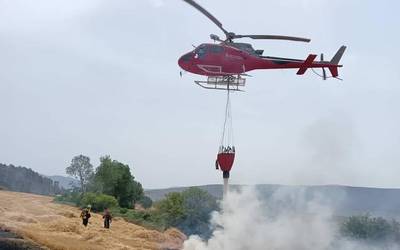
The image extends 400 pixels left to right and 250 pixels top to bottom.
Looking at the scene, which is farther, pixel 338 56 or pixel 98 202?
pixel 98 202

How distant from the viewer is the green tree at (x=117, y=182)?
3221 inches

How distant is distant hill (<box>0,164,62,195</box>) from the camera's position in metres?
104

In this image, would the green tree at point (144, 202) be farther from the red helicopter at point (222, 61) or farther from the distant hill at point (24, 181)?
the red helicopter at point (222, 61)

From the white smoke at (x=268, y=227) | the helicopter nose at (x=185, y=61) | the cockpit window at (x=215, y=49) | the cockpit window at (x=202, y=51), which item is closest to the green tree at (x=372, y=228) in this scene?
the white smoke at (x=268, y=227)

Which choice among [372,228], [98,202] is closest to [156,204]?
[98,202]

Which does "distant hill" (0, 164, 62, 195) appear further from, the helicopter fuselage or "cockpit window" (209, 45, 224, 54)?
"cockpit window" (209, 45, 224, 54)

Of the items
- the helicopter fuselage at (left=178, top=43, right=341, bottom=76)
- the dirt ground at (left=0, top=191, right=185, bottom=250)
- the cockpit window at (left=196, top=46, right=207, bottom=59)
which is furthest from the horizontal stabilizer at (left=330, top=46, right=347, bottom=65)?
the dirt ground at (left=0, top=191, right=185, bottom=250)

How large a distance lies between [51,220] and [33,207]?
8.19 metres

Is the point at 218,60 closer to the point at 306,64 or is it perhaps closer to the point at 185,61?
the point at 185,61

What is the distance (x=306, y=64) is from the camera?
2956 centimetres

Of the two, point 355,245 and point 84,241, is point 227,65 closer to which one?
point 84,241

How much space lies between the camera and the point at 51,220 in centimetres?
3744

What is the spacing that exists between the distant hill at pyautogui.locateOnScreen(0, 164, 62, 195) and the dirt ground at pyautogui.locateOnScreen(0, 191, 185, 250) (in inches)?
2375

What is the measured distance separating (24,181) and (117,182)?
120 ft
